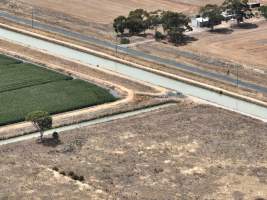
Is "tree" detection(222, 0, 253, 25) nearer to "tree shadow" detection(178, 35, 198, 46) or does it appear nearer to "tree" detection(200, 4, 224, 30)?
"tree" detection(200, 4, 224, 30)

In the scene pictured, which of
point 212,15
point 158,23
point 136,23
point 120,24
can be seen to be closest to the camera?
point 120,24

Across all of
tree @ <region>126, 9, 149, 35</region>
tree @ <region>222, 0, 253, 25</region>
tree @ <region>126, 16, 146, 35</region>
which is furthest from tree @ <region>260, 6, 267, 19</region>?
tree @ <region>126, 16, 146, 35</region>

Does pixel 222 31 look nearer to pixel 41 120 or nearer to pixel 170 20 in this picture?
pixel 170 20

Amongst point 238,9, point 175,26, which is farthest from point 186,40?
point 238,9

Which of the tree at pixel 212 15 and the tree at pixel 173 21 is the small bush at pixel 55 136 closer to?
the tree at pixel 173 21

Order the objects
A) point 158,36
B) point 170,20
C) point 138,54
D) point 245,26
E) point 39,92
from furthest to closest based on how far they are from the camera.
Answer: point 245,26, point 170,20, point 158,36, point 138,54, point 39,92

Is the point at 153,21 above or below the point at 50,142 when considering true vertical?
above

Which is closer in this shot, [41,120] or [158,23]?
[41,120]

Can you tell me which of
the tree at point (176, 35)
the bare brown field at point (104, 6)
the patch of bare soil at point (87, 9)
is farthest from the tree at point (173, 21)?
the bare brown field at point (104, 6)
